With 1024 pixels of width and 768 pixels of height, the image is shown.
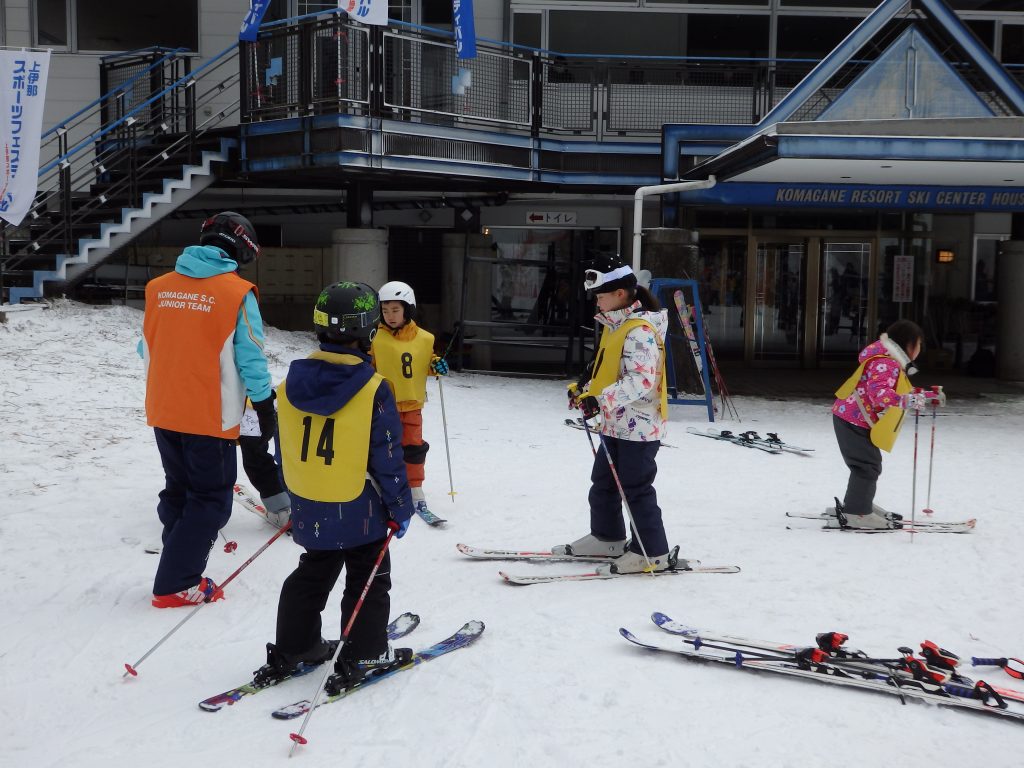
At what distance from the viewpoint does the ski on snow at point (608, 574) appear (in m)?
5.45

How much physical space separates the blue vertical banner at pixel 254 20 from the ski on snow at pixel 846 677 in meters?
10.6

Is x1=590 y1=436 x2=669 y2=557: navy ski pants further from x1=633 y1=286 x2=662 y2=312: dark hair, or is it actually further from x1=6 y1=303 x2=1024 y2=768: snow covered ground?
x1=633 y1=286 x2=662 y2=312: dark hair

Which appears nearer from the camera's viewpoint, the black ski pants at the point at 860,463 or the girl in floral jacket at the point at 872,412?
the girl in floral jacket at the point at 872,412

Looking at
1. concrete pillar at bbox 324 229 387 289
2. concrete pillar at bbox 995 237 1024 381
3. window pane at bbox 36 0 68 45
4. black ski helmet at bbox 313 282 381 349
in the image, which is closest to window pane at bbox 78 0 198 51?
window pane at bbox 36 0 68 45

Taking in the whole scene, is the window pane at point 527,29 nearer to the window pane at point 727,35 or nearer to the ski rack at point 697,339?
the window pane at point 727,35

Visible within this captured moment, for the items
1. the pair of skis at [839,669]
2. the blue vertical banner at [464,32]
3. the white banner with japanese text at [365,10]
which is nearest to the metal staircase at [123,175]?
the white banner with japanese text at [365,10]

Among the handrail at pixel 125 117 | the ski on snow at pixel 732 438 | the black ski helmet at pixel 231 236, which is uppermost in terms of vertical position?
the handrail at pixel 125 117

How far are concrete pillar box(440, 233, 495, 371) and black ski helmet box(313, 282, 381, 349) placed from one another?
12.1 m

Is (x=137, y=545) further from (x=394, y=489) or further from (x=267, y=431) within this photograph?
(x=394, y=489)

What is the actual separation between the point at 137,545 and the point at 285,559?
2.99 feet

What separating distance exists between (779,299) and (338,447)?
49.4ft

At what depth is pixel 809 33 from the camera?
1694cm

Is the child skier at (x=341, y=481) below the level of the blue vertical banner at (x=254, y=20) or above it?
below

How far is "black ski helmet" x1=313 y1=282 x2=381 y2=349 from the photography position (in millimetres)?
3982
